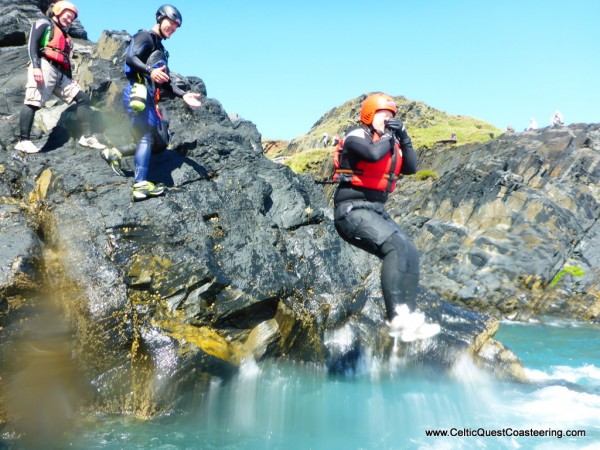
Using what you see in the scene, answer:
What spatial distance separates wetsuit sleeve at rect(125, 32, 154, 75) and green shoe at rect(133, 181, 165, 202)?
185cm

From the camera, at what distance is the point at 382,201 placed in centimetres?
597

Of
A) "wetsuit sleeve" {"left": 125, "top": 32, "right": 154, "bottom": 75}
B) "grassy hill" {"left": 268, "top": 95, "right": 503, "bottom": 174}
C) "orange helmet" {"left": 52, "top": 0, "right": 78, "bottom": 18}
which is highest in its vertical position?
"grassy hill" {"left": 268, "top": 95, "right": 503, "bottom": 174}

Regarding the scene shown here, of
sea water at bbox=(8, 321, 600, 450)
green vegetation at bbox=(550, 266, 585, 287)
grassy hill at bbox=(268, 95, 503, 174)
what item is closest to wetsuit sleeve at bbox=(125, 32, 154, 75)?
sea water at bbox=(8, 321, 600, 450)

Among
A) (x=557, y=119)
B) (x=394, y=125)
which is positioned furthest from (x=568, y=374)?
(x=557, y=119)

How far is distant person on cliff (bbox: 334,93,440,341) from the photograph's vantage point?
5.34m

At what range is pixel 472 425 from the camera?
7.66 meters

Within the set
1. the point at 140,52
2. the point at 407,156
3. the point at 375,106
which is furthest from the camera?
the point at 140,52

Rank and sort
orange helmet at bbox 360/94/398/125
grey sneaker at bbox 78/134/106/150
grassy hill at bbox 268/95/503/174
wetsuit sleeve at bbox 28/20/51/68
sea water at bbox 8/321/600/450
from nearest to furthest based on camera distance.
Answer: orange helmet at bbox 360/94/398/125, sea water at bbox 8/321/600/450, wetsuit sleeve at bbox 28/20/51/68, grey sneaker at bbox 78/134/106/150, grassy hill at bbox 268/95/503/174

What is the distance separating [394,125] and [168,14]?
15.6 ft

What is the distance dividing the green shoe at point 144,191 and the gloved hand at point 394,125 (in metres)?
4.44

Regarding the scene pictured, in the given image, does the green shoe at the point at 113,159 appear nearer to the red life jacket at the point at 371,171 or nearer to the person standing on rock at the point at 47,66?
the person standing on rock at the point at 47,66

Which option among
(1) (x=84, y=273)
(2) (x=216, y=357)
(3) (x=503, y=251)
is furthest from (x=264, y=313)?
(3) (x=503, y=251)

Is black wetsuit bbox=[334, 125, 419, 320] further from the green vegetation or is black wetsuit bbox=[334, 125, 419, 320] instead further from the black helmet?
the green vegetation

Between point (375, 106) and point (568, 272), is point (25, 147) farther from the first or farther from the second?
point (568, 272)
